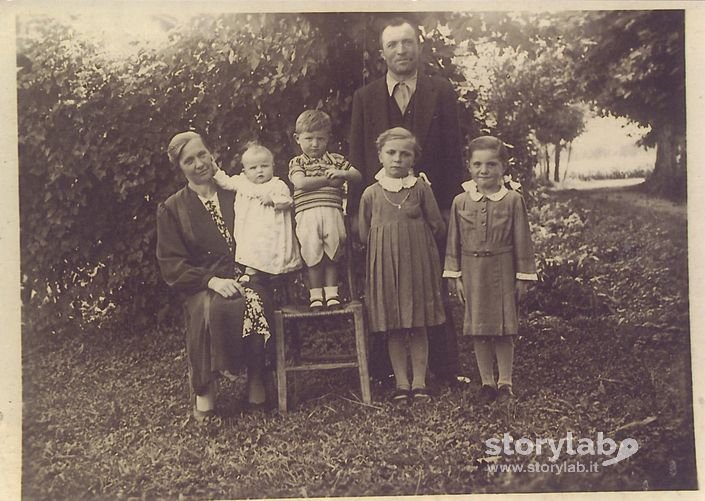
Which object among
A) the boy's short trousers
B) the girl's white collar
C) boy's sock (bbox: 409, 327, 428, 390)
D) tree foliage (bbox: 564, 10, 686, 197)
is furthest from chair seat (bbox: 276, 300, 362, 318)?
tree foliage (bbox: 564, 10, 686, 197)

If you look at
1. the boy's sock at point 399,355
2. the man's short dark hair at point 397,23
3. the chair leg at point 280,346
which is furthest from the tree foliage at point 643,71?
the chair leg at point 280,346

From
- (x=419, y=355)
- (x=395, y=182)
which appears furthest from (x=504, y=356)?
(x=395, y=182)

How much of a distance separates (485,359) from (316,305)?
0.96 meters

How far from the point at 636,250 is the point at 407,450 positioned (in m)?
1.66

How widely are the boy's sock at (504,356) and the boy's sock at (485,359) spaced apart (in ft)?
0.14

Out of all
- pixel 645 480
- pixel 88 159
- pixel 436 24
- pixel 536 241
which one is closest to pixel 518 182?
pixel 536 241

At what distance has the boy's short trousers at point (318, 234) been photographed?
4.41 metres

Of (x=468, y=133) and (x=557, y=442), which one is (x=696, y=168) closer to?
(x=468, y=133)

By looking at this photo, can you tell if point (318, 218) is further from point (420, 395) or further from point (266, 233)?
point (420, 395)

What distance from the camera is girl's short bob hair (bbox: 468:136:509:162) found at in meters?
4.51

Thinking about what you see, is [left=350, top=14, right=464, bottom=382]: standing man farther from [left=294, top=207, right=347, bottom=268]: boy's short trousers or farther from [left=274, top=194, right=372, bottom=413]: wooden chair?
[left=294, top=207, right=347, bottom=268]: boy's short trousers

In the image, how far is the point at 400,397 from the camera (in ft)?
14.7

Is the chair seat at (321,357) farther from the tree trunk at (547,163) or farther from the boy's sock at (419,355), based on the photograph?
the tree trunk at (547,163)

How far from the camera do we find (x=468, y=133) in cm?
454
